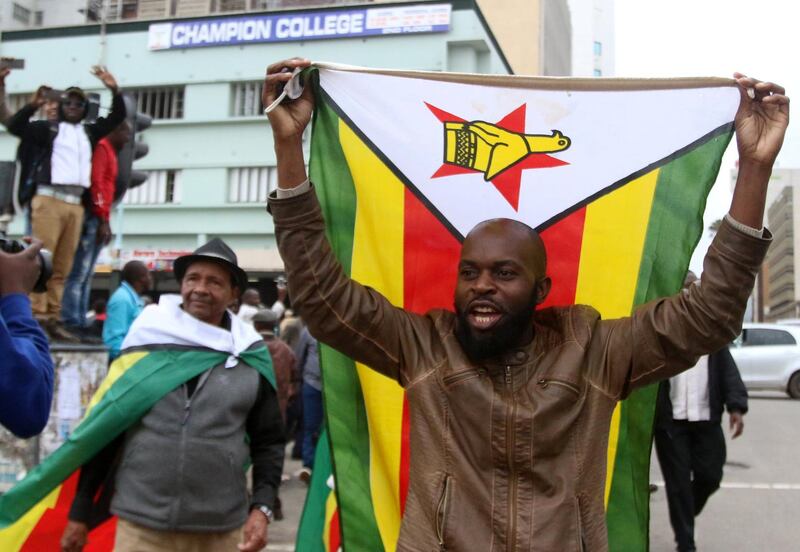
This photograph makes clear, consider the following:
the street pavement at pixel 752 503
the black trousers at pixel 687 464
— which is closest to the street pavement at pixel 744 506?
the street pavement at pixel 752 503

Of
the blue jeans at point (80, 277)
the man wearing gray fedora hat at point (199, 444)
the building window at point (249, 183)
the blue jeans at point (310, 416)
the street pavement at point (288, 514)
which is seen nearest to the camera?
the man wearing gray fedora hat at point (199, 444)

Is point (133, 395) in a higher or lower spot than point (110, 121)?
lower

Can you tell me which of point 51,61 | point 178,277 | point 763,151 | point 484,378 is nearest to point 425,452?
point 484,378

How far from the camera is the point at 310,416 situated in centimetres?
828

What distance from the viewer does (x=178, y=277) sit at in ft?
13.0

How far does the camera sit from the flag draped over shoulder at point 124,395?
140 inches

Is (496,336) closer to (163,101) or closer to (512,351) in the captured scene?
(512,351)

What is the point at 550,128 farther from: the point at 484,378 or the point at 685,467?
the point at 685,467

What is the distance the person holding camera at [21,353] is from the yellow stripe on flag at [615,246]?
1.83 m

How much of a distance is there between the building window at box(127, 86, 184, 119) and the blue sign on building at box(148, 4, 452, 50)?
4.66ft

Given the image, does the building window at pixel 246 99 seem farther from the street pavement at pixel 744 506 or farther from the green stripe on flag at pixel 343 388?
the green stripe on flag at pixel 343 388

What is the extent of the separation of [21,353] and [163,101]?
28236 mm

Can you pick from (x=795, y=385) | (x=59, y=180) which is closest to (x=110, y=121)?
(x=59, y=180)

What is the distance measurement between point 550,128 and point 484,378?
110 cm
